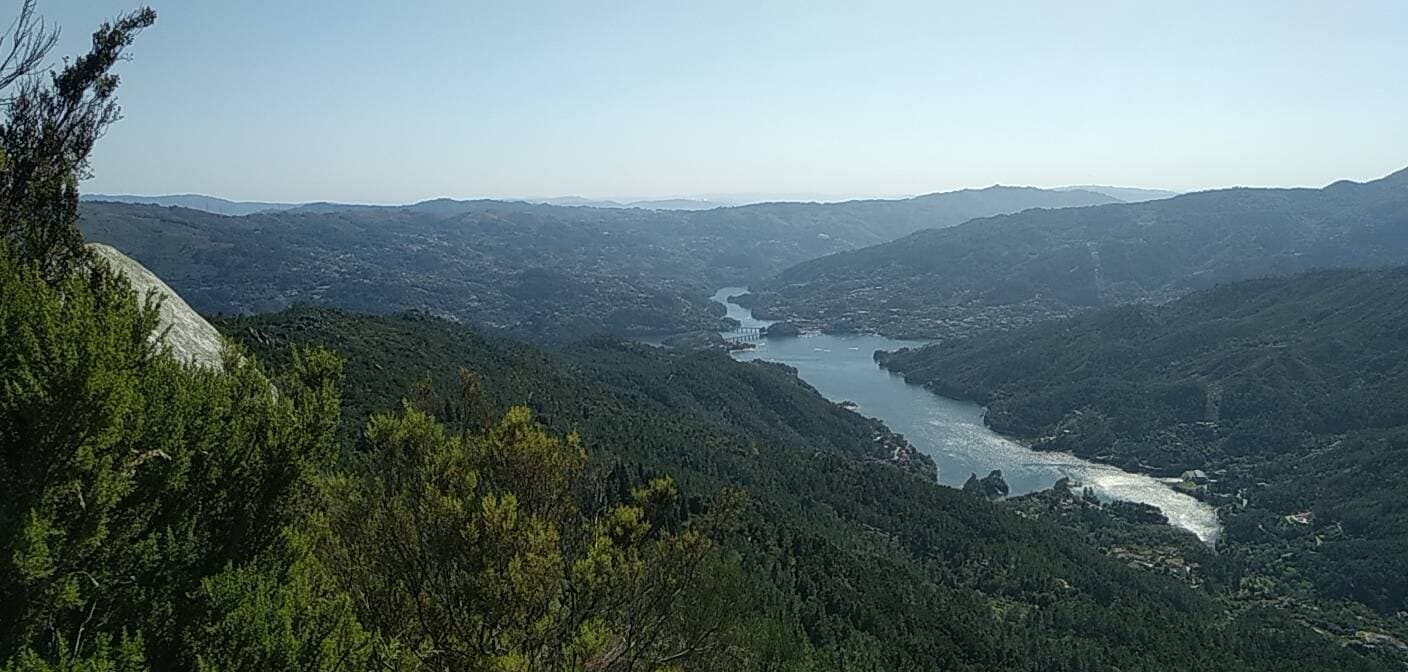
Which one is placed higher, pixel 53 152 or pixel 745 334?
pixel 53 152

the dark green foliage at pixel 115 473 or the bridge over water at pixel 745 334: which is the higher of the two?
the dark green foliage at pixel 115 473

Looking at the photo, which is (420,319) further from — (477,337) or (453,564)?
(453,564)

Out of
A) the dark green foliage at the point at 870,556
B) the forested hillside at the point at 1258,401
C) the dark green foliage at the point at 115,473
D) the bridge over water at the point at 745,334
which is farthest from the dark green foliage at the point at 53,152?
the bridge over water at the point at 745,334

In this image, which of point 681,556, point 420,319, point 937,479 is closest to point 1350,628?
point 937,479

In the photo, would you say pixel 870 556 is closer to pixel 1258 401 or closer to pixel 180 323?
pixel 180 323

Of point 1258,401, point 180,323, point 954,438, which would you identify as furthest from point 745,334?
point 180,323

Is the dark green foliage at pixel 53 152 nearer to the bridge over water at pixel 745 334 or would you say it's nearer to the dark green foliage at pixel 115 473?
the dark green foliage at pixel 115 473

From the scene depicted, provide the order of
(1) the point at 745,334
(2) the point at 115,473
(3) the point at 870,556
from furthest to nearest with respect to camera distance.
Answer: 1. (1) the point at 745,334
2. (3) the point at 870,556
3. (2) the point at 115,473
